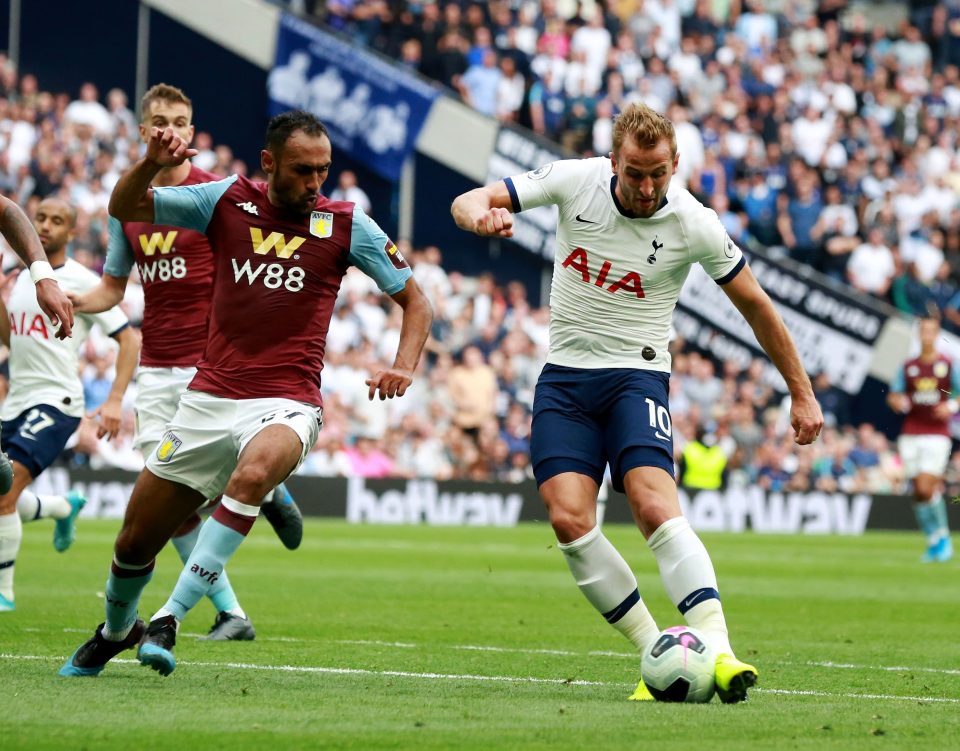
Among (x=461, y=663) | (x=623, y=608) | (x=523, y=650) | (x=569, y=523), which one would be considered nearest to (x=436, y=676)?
(x=461, y=663)

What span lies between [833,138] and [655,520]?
24.0 meters

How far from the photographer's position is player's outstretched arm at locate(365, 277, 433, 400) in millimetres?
7637

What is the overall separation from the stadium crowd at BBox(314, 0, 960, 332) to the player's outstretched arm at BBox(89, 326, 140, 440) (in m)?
17.4

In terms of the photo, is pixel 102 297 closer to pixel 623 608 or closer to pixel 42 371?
pixel 42 371

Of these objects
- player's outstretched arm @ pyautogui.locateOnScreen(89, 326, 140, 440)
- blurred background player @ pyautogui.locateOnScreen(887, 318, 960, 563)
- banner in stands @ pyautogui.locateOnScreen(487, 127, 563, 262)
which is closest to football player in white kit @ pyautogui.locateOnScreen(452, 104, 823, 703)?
player's outstretched arm @ pyautogui.locateOnScreen(89, 326, 140, 440)

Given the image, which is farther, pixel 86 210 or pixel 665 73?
pixel 665 73

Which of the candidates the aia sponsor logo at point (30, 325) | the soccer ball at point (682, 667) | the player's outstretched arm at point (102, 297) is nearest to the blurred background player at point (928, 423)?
the aia sponsor logo at point (30, 325)

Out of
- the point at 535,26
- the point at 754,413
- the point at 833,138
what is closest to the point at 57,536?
the point at 754,413

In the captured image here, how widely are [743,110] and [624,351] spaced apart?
2290cm

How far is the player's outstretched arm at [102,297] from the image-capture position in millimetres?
9242

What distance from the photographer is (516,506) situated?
25.4 metres

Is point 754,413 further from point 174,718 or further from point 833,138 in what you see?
point 174,718

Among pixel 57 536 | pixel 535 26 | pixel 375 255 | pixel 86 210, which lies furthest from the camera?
pixel 535 26

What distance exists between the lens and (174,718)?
6359mm
